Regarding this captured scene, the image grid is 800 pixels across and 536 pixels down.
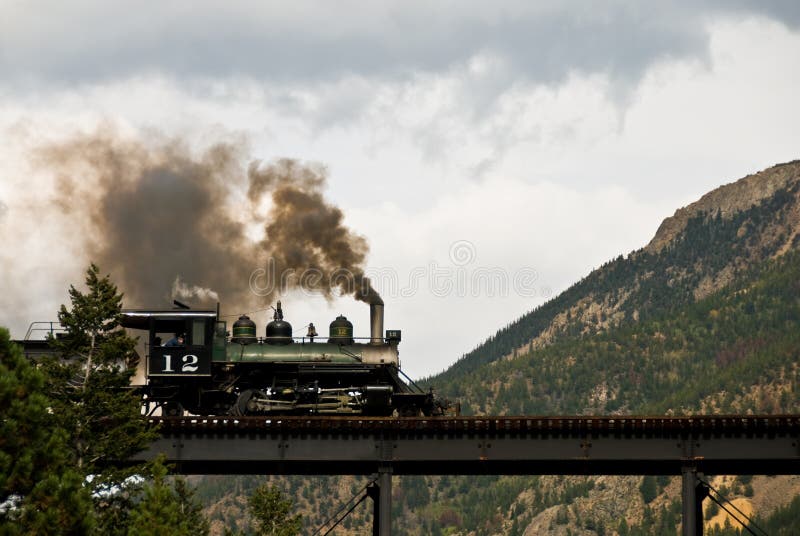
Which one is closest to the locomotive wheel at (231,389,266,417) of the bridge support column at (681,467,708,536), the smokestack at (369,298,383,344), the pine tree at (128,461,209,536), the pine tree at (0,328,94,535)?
the smokestack at (369,298,383,344)

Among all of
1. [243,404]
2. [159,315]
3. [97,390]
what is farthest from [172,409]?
[97,390]

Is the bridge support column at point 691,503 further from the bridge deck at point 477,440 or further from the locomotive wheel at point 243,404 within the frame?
the locomotive wheel at point 243,404

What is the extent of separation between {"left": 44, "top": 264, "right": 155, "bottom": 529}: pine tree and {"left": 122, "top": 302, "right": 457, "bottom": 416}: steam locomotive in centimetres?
397

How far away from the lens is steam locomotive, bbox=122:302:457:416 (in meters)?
51.1

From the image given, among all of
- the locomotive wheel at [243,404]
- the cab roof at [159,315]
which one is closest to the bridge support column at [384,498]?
the locomotive wheel at [243,404]

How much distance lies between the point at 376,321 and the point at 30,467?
2274 centimetres

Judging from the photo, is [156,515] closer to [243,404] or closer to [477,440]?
[243,404]

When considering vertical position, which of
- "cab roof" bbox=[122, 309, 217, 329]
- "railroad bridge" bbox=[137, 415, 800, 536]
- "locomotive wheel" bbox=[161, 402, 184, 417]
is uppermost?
"cab roof" bbox=[122, 309, 217, 329]

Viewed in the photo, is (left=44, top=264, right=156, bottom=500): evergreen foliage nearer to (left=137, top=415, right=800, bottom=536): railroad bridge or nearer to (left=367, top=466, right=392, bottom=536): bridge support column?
(left=137, top=415, right=800, bottom=536): railroad bridge

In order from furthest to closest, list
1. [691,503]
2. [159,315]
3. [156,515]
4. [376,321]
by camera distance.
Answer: [376,321]
[159,315]
[691,503]
[156,515]

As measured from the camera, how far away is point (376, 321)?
181 ft

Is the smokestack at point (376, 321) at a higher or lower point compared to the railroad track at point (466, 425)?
higher

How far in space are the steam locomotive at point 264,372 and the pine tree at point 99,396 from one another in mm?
3967

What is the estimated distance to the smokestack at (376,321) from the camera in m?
53.5
